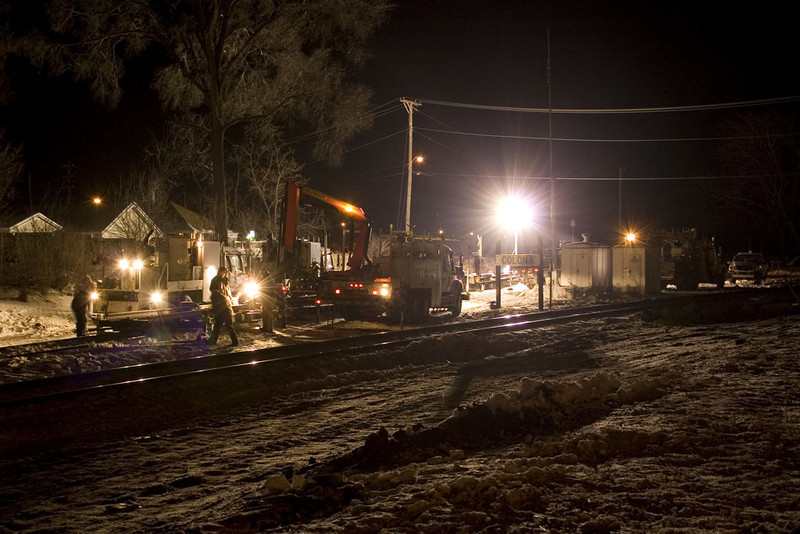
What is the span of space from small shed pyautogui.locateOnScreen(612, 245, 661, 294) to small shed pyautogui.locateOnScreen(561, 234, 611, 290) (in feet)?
1.37

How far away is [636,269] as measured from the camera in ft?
114

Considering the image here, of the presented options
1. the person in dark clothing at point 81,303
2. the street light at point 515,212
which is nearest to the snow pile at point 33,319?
the person in dark clothing at point 81,303

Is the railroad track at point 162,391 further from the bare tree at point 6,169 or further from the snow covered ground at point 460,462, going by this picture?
the bare tree at point 6,169

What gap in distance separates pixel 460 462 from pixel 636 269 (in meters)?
30.2

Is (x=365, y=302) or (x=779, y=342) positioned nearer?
(x=779, y=342)

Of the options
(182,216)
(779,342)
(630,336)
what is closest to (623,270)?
(630,336)

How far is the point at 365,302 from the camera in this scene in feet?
70.6

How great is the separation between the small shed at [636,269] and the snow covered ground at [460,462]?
2272 centimetres

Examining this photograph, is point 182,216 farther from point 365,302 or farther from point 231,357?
point 231,357

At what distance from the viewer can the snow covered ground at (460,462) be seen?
5.44 metres

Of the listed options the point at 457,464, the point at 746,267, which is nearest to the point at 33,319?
the point at 457,464

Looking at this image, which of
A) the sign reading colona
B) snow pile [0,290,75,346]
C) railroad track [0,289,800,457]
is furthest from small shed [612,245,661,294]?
snow pile [0,290,75,346]

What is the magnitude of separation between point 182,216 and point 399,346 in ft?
136

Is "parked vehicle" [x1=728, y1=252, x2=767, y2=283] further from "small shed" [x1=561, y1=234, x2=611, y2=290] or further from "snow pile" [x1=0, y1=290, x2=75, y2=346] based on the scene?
A: "snow pile" [x1=0, y1=290, x2=75, y2=346]
